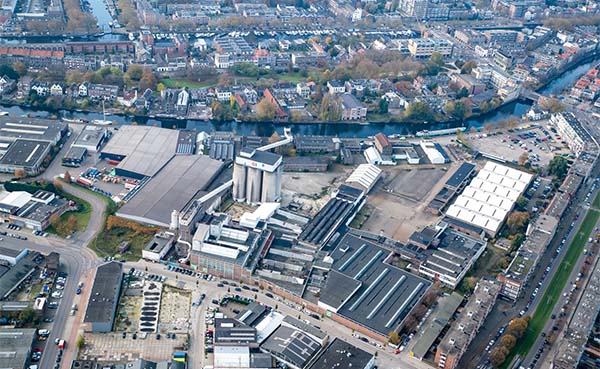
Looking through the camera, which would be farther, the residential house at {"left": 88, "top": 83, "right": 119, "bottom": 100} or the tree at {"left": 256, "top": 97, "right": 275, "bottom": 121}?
the residential house at {"left": 88, "top": 83, "right": 119, "bottom": 100}

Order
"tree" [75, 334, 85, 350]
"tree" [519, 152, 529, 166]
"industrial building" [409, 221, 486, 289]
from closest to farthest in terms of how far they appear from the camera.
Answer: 1. "tree" [75, 334, 85, 350]
2. "industrial building" [409, 221, 486, 289]
3. "tree" [519, 152, 529, 166]

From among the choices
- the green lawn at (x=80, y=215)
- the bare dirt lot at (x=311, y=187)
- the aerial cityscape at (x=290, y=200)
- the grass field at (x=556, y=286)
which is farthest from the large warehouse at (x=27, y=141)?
the grass field at (x=556, y=286)

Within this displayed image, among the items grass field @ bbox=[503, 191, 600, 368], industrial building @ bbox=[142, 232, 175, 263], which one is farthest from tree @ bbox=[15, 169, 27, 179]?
grass field @ bbox=[503, 191, 600, 368]

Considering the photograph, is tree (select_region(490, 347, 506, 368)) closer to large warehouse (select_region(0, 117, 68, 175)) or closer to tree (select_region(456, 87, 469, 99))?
large warehouse (select_region(0, 117, 68, 175))

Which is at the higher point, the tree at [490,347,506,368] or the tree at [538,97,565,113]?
the tree at [490,347,506,368]

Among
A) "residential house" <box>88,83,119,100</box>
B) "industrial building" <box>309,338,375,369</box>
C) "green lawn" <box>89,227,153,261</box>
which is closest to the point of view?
"industrial building" <box>309,338,375,369</box>

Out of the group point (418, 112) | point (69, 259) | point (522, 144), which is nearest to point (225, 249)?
point (69, 259)
